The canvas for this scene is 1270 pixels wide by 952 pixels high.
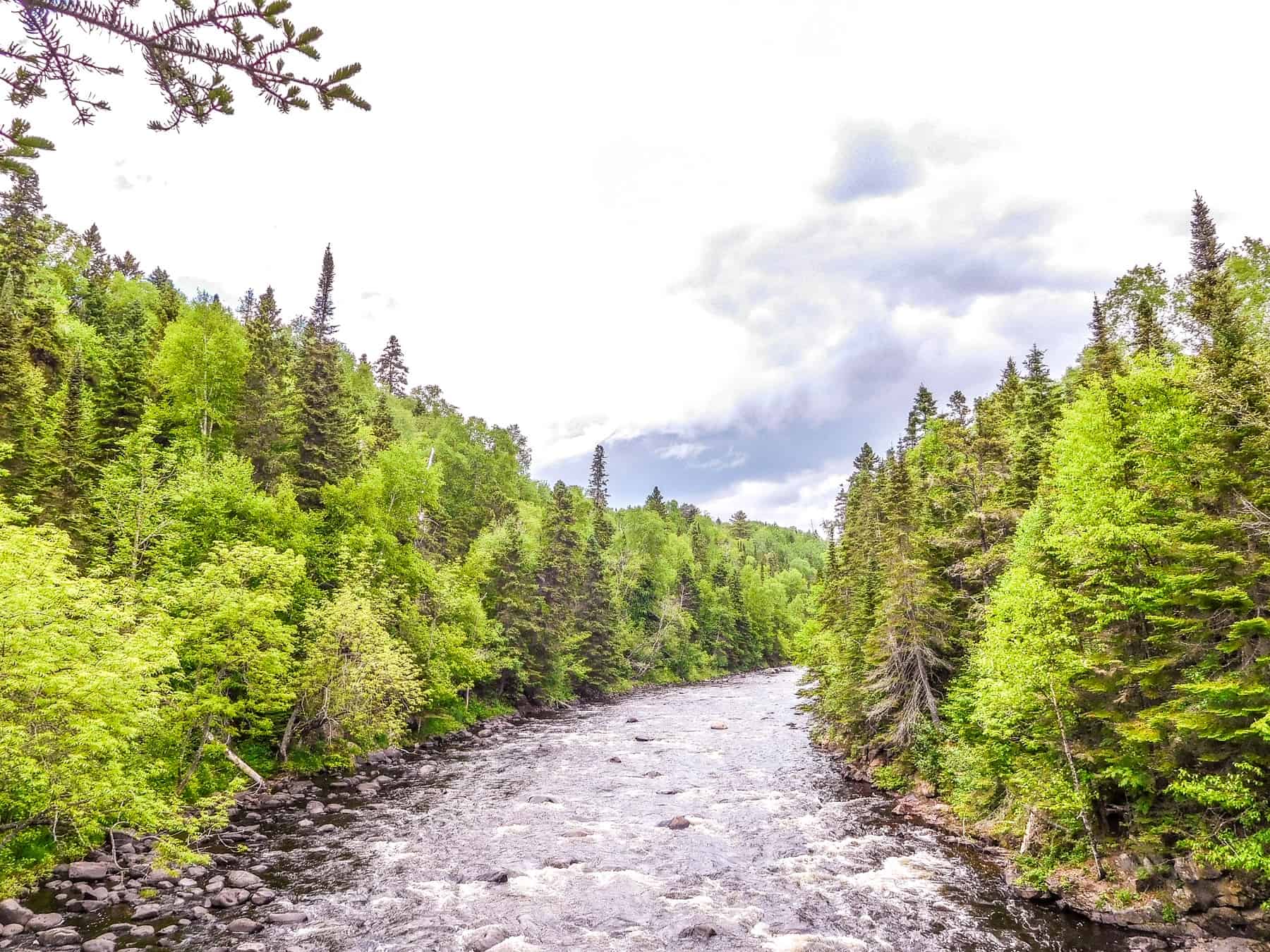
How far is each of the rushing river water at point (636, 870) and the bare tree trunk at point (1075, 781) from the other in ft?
6.32

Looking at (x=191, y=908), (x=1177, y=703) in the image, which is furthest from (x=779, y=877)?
(x=191, y=908)

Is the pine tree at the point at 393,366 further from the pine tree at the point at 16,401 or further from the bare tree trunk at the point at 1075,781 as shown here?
the bare tree trunk at the point at 1075,781

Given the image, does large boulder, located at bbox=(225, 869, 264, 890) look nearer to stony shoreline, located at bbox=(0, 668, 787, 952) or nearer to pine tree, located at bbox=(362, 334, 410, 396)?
stony shoreline, located at bbox=(0, 668, 787, 952)

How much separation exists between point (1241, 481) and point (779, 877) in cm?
1659

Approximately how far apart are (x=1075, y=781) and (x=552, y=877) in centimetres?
1558

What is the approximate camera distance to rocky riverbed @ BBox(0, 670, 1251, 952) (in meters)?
14.8

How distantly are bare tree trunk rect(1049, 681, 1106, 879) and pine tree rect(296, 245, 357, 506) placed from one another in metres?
36.4

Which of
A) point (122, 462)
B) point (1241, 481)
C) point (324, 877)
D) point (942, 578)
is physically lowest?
point (324, 877)

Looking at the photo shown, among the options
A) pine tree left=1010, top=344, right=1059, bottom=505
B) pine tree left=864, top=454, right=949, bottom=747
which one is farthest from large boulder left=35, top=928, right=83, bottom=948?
pine tree left=1010, top=344, right=1059, bottom=505

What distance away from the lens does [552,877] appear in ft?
60.9

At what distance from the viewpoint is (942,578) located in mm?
32094

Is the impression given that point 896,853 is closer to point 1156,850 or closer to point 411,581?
point 1156,850

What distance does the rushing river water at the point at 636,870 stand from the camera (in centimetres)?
1524

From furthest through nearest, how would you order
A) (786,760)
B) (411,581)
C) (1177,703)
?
(411,581) → (786,760) → (1177,703)
